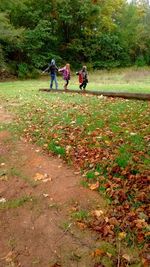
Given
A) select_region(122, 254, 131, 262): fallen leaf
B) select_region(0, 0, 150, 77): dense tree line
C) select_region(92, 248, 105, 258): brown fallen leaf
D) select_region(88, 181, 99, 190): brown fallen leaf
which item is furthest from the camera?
select_region(0, 0, 150, 77): dense tree line

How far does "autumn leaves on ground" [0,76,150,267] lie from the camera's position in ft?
14.4

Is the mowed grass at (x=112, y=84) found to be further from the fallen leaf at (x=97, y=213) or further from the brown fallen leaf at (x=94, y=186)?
the fallen leaf at (x=97, y=213)

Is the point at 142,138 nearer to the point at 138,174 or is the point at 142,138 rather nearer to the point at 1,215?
the point at 138,174

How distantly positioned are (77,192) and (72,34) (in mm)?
34472

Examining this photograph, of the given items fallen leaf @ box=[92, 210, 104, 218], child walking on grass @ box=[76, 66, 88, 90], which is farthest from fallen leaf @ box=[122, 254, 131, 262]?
child walking on grass @ box=[76, 66, 88, 90]

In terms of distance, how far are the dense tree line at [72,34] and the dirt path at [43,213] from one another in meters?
23.7

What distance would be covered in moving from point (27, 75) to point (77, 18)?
9778mm

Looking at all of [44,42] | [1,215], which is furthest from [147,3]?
[1,215]

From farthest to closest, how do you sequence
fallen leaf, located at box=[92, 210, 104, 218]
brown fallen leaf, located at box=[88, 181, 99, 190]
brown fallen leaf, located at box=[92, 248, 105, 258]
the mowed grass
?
the mowed grass → brown fallen leaf, located at box=[88, 181, 99, 190] → fallen leaf, located at box=[92, 210, 104, 218] → brown fallen leaf, located at box=[92, 248, 105, 258]

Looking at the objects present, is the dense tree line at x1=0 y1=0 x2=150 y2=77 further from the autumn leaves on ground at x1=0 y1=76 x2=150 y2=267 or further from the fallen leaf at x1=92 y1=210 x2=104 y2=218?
the fallen leaf at x1=92 y1=210 x2=104 y2=218

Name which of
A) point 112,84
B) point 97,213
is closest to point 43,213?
point 97,213

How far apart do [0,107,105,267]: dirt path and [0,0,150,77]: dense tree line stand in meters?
23.7

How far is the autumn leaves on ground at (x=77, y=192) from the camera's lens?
438 cm

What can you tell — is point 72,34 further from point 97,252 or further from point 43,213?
point 97,252
